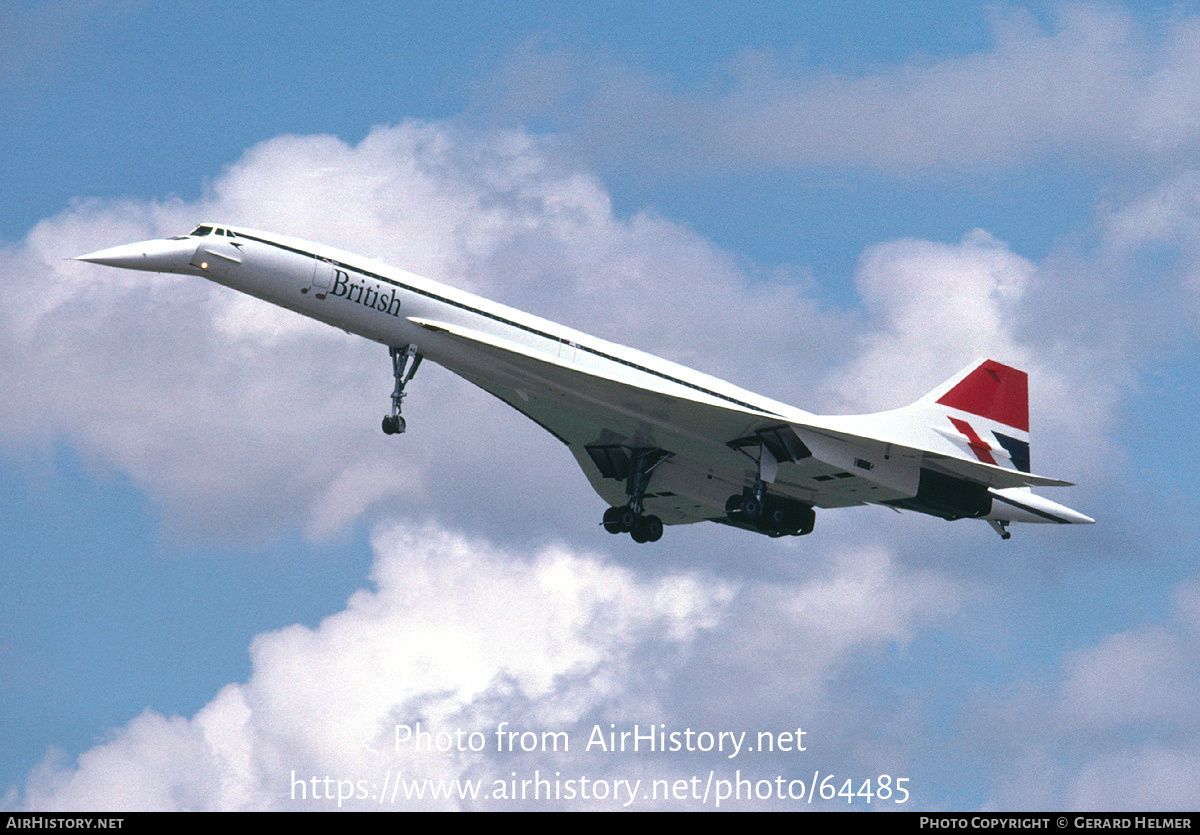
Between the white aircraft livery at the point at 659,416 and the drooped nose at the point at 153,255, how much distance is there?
28 mm

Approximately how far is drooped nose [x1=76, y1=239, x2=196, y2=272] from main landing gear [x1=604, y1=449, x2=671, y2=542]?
33.7 feet

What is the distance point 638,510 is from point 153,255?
37.9 ft

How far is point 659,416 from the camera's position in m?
30.5

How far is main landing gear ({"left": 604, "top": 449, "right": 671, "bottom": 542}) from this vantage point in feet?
108

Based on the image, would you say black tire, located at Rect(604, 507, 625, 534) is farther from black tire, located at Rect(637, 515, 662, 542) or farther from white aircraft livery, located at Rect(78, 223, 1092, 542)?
black tire, located at Rect(637, 515, 662, 542)

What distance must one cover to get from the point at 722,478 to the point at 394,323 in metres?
8.57

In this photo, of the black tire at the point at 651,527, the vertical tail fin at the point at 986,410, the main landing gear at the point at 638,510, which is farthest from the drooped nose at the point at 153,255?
the vertical tail fin at the point at 986,410

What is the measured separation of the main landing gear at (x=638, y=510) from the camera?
108 ft

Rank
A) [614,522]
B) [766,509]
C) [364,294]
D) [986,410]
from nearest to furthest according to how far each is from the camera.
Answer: [364,294]
[766,509]
[986,410]
[614,522]

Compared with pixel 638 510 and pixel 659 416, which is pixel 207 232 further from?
pixel 638 510

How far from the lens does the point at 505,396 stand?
3106cm

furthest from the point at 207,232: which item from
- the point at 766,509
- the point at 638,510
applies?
the point at 766,509
